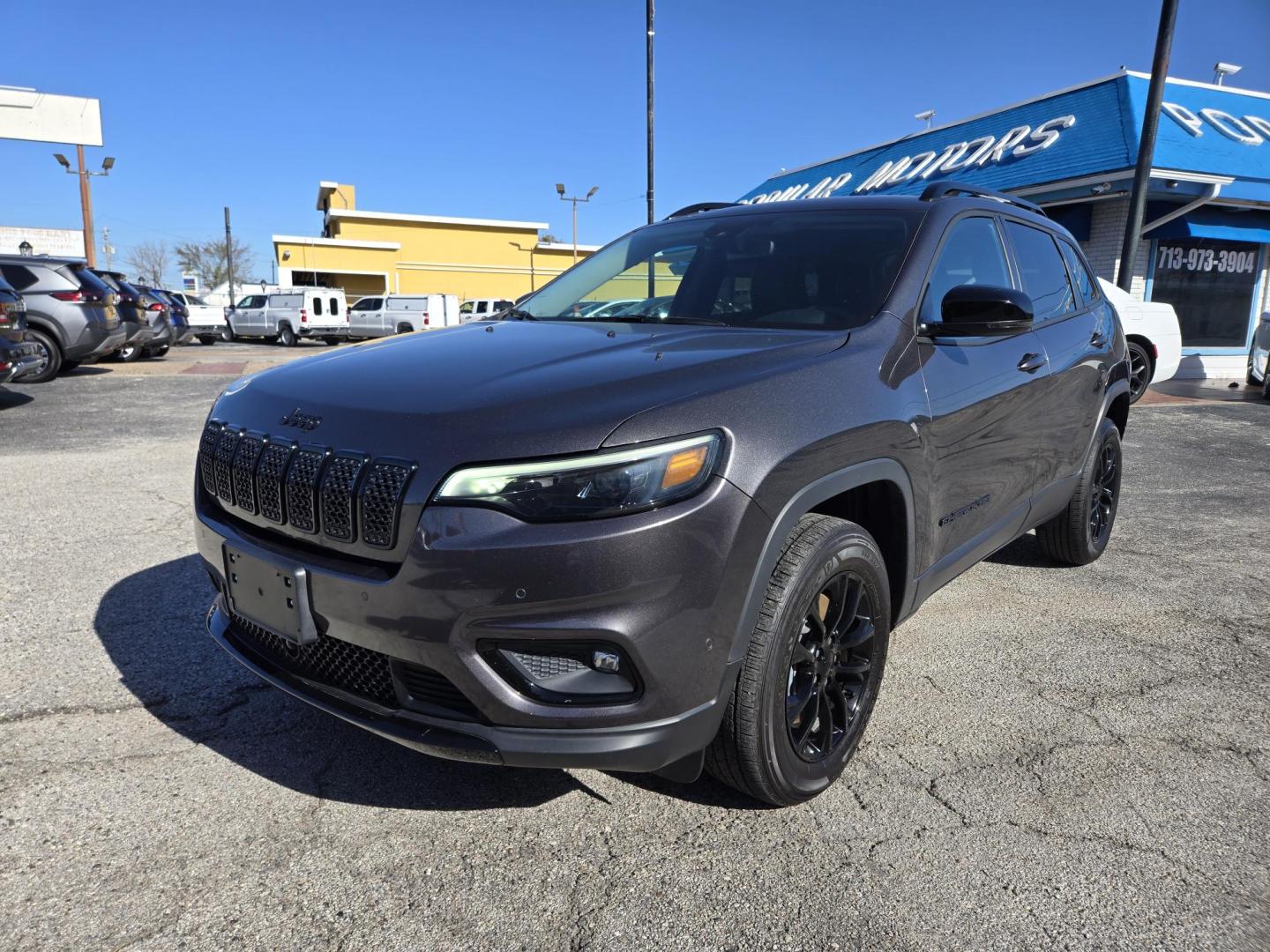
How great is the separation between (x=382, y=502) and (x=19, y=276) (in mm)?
13781

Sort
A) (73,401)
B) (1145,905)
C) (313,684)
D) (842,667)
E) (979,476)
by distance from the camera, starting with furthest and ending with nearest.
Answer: (73,401)
(979,476)
(842,667)
(313,684)
(1145,905)

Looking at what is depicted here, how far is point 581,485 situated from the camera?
1.92 meters

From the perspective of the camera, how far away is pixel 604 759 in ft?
6.50

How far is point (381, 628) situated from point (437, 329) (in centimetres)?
164

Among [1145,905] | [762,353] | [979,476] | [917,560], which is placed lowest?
[1145,905]

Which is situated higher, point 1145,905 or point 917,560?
point 917,560

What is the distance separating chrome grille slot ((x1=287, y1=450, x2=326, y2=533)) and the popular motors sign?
12.4m

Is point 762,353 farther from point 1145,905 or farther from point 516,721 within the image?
point 1145,905

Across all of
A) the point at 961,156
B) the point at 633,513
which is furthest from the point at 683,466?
the point at 961,156

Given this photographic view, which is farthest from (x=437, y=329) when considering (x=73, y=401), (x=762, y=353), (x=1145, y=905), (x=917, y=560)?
(x=73, y=401)

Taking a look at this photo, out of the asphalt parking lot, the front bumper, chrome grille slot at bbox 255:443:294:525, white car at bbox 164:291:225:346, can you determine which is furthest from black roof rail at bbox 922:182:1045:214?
white car at bbox 164:291:225:346

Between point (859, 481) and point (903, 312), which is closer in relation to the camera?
point (859, 481)

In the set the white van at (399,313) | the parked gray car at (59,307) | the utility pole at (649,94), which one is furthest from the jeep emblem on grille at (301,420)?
the white van at (399,313)

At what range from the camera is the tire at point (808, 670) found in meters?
2.18
